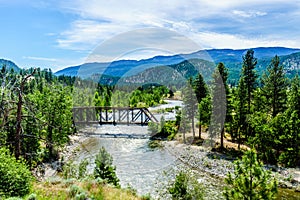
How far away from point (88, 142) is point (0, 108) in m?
27.0

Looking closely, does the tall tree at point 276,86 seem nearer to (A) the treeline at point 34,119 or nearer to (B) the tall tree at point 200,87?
(B) the tall tree at point 200,87

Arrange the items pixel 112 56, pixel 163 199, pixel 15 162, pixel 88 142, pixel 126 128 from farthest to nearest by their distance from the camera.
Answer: pixel 126 128 → pixel 88 142 → pixel 112 56 → pixel 163 199 → pixel 15 162

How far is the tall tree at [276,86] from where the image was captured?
28703mm

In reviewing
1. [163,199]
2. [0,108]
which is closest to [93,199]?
[0,108]

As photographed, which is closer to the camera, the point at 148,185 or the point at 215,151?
the point at 148,185

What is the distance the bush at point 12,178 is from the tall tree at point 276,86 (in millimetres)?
25900

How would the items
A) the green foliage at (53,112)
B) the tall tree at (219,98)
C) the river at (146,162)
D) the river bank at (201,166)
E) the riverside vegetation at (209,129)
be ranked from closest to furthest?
the riverside vegetation at (209,129)
the river bank at (201,166)
the river at (146,162)
the green foliage at (53,112)
the tall tree at (219,98)

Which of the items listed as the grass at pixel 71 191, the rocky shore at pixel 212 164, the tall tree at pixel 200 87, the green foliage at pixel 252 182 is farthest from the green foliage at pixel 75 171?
the tall tree at pixel 200 87

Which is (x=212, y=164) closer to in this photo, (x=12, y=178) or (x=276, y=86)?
(x=276, y=86)

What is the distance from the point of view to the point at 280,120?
2309 cm

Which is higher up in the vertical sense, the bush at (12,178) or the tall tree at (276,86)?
the tall tree at (276,86)

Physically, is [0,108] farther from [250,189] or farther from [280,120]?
[280,120]

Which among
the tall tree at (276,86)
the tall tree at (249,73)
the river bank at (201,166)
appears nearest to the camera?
the river bank at (201,166)

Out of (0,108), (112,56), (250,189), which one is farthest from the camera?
(112,56)
